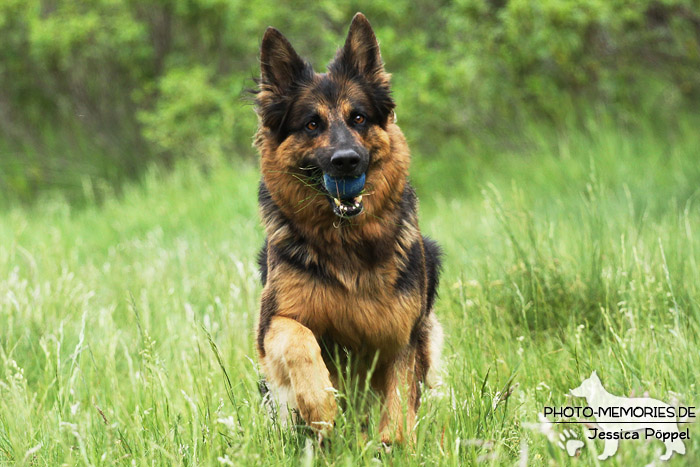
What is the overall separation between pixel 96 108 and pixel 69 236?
7.79 m

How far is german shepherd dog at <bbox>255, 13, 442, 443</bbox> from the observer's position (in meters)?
3.30

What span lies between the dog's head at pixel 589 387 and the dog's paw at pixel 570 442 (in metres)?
0.27

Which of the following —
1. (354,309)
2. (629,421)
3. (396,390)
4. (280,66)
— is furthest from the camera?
(280,66)

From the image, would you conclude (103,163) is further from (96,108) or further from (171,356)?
(171,356)

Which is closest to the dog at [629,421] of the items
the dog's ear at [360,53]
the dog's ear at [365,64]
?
the dog's ear at [365,64]

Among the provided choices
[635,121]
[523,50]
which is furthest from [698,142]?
[523,50]

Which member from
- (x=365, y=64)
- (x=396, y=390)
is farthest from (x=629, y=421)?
(x=365, y=64)

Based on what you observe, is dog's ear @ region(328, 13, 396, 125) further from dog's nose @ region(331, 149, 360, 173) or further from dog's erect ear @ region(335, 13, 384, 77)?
dog's nose @ region(331, 149, 360, 173)

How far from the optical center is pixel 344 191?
11.5 ft

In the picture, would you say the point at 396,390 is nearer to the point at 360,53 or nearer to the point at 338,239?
the point at 338,239

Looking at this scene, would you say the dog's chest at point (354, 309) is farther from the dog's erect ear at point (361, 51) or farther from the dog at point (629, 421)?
the dog's erect ear at point (361, 51)

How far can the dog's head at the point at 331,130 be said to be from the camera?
353cm

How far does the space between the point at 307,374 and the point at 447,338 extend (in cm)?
138

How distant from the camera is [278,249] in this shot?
3.56 meters
